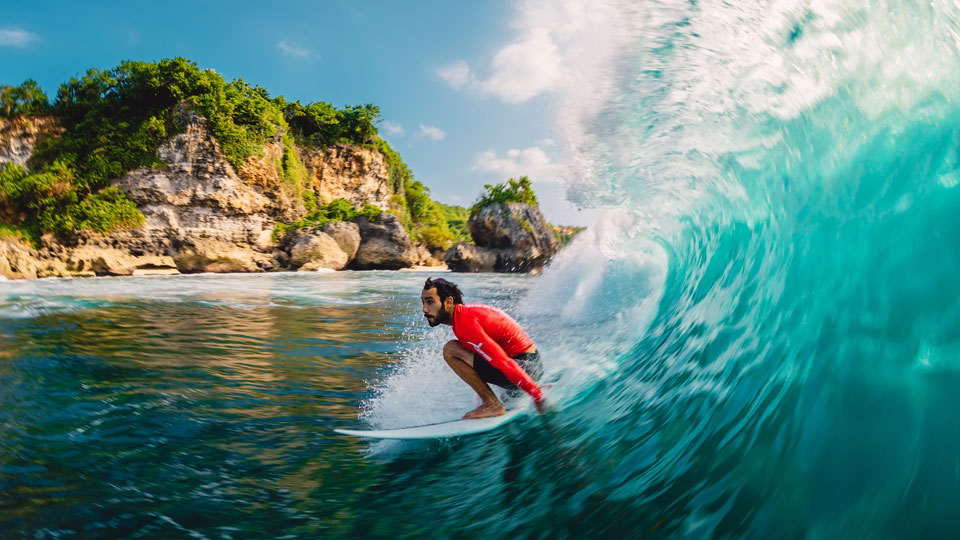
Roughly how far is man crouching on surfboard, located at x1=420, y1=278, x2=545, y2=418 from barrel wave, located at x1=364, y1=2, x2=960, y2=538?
0.31 meters

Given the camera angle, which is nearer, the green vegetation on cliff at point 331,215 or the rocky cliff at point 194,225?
the rocky cliff at point 194,225

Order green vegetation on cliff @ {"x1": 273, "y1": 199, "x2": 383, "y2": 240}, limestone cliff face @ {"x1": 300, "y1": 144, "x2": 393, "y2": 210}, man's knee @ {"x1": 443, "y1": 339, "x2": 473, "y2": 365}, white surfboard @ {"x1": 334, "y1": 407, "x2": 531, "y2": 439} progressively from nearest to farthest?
white surfboard @ {"x1": 334, "y1": 407, "x2": 531, "y2": 439}
man's knee @ {"x1": 443, "y1": 339, "x2": 473, "y2": 365}
green vegetation on cliff @ {"x1": 273, "y1": 199, "x2": 383, "y2": 240}
limestone cliff face @ {"x1": 300, "y1": 144, "x2": 393, "y2": 210}

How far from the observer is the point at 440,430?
3129 millimetres


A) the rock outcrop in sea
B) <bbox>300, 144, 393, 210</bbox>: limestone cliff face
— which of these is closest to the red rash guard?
the rock outcrop in sea

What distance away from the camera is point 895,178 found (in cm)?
211

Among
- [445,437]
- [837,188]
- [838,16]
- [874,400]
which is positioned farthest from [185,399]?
[838,16]

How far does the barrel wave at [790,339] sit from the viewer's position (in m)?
Answer: 1.48

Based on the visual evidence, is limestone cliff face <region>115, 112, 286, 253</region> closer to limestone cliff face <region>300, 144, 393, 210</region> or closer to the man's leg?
limestone cliff face <region>300, 144, 393, 210</region>

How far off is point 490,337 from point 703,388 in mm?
1437

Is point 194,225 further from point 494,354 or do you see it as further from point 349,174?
point 494,354

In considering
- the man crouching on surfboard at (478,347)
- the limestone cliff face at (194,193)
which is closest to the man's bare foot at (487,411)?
the man crouching on surfboard at (478,347)

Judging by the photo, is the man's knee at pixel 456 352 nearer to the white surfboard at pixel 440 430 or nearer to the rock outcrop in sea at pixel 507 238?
the white surfboard at pixel 440 430

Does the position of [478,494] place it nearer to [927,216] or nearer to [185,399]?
[927,216]

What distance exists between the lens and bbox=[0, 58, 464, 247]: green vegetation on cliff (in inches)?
1000
